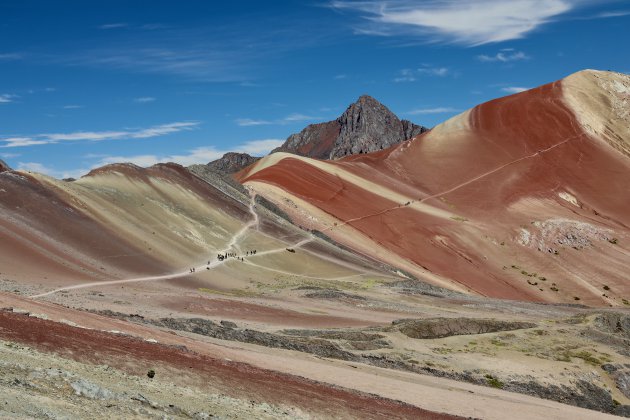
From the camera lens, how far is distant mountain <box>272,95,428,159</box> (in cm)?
17612

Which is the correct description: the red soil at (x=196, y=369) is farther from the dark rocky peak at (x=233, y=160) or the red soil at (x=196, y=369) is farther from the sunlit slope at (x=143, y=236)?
the dark rocky peak at (x=233, y=160)

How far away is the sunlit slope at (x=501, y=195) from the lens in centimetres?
7600

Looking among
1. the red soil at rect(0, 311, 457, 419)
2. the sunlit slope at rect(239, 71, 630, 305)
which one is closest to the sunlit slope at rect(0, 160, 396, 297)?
the sunlit slope at rect(239, 71, 630, 305)

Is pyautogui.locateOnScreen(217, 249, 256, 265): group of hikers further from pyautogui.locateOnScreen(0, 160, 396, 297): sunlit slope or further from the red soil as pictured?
the red soil

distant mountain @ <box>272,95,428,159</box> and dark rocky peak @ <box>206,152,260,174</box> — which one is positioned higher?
distant mountain @ <box>272,95,428,159</box>

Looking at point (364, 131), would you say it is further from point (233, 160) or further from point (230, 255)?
point (230, 255)

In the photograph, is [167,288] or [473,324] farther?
[167,288]

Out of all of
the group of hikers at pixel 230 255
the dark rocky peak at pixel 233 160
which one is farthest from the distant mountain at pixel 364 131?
the group of hikers at pixel 230 255

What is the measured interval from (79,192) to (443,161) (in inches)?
2513

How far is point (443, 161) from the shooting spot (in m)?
109

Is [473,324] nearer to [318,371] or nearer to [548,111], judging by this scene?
[318,371]

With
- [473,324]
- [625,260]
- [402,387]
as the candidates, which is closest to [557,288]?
[625,260]

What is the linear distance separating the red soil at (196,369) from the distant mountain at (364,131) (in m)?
153

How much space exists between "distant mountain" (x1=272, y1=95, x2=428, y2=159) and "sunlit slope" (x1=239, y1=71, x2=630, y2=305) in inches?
2216
